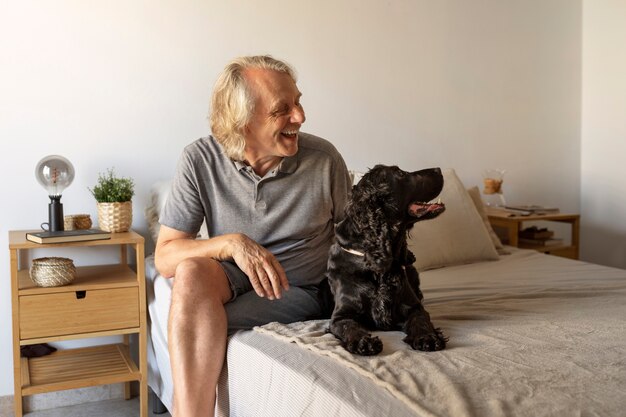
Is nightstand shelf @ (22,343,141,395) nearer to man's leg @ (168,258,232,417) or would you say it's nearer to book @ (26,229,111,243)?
book @ (26,229,111,243)

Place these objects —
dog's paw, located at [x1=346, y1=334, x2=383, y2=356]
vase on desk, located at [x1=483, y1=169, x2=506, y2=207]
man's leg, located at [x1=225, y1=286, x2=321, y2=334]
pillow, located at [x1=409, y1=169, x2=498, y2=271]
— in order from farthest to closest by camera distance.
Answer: vase on desk, located at [x1=483, y1=169, x2=506, y2=207] < pillow, located at [x1=409, y1=169, x2=498, y2=271] < man's leg, located at [x1=225, y1=286, x2=321, y2=334] < dog's paw, located at [x1=346, y1=334, x2=383, y2=356]

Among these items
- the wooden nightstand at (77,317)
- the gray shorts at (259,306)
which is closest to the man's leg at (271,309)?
the gray shorts at (259,306)

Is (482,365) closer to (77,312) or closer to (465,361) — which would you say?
(465,361)

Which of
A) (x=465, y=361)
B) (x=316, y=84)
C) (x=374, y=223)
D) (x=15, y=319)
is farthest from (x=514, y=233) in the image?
(x=15, y=319)

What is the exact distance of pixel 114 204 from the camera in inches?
103

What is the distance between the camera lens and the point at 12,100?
2701 millimetres

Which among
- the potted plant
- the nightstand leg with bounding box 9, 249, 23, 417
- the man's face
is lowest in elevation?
the nightstand leg with bounding box 9, 249, 23, 417

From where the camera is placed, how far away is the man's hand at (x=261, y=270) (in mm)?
1797

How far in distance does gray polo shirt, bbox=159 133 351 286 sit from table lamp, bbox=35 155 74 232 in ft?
2.13

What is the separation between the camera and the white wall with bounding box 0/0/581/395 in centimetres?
275

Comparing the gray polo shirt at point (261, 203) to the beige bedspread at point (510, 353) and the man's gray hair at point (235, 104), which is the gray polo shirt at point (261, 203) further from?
the beige bedspread at point (510, 353)

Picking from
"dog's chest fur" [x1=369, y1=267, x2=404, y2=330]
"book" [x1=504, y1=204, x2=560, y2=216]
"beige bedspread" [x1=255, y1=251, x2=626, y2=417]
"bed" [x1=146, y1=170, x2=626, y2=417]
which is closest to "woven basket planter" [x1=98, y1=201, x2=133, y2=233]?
"bed" [x1=146, y1=170, x2=626, y2=417]

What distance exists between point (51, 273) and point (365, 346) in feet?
4.19

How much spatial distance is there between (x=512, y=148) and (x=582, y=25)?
2.87 feet
